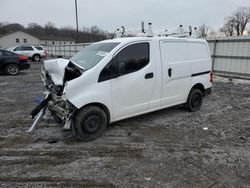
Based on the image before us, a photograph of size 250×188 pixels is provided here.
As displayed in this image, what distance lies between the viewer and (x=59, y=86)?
3953 mm

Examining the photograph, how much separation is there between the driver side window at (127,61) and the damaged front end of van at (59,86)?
19.4 inches

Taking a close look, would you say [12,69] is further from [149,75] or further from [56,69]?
[149,75]

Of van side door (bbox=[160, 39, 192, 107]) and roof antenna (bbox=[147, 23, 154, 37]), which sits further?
roof antenna (bbox=[147, 23, 154, 37])

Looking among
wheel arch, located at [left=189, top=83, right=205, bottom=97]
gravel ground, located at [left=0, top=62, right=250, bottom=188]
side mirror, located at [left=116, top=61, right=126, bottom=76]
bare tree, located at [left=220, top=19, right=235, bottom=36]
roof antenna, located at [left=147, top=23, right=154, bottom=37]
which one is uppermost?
bare tree, located at [left=220, top=19, right=235, bottom=36]

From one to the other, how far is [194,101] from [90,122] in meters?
3.11

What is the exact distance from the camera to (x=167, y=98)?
5117mm

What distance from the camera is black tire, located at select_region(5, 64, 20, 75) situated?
12.7 meters

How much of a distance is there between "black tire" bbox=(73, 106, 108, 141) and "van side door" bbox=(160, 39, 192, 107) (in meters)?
1.65

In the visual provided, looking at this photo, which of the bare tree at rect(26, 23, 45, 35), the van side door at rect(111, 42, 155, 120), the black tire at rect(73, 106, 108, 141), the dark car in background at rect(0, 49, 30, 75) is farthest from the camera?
the bare tree at rect(26, 23, 45, 35)

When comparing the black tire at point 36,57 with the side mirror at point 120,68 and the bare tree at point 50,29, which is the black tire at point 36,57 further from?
the bare tree at point 50,29

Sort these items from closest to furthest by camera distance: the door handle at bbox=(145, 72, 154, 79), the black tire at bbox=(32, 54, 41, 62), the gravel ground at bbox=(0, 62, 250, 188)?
the gravel ground at bbox=(0, 62, 250, 188), the door handle at bbox=(145, 72, 154, 79), the black tire at bbox=(32, 54, 41, 62)

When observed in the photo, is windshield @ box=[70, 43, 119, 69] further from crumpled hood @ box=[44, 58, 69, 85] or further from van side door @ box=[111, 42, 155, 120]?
crumpled hood @ box=[44, 58, 69, 85]

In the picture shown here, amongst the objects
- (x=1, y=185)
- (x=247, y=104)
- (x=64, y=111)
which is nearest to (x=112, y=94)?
(x=64, y=111)

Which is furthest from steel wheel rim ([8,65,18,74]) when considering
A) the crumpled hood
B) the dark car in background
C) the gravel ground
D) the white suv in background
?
the white suv in background
